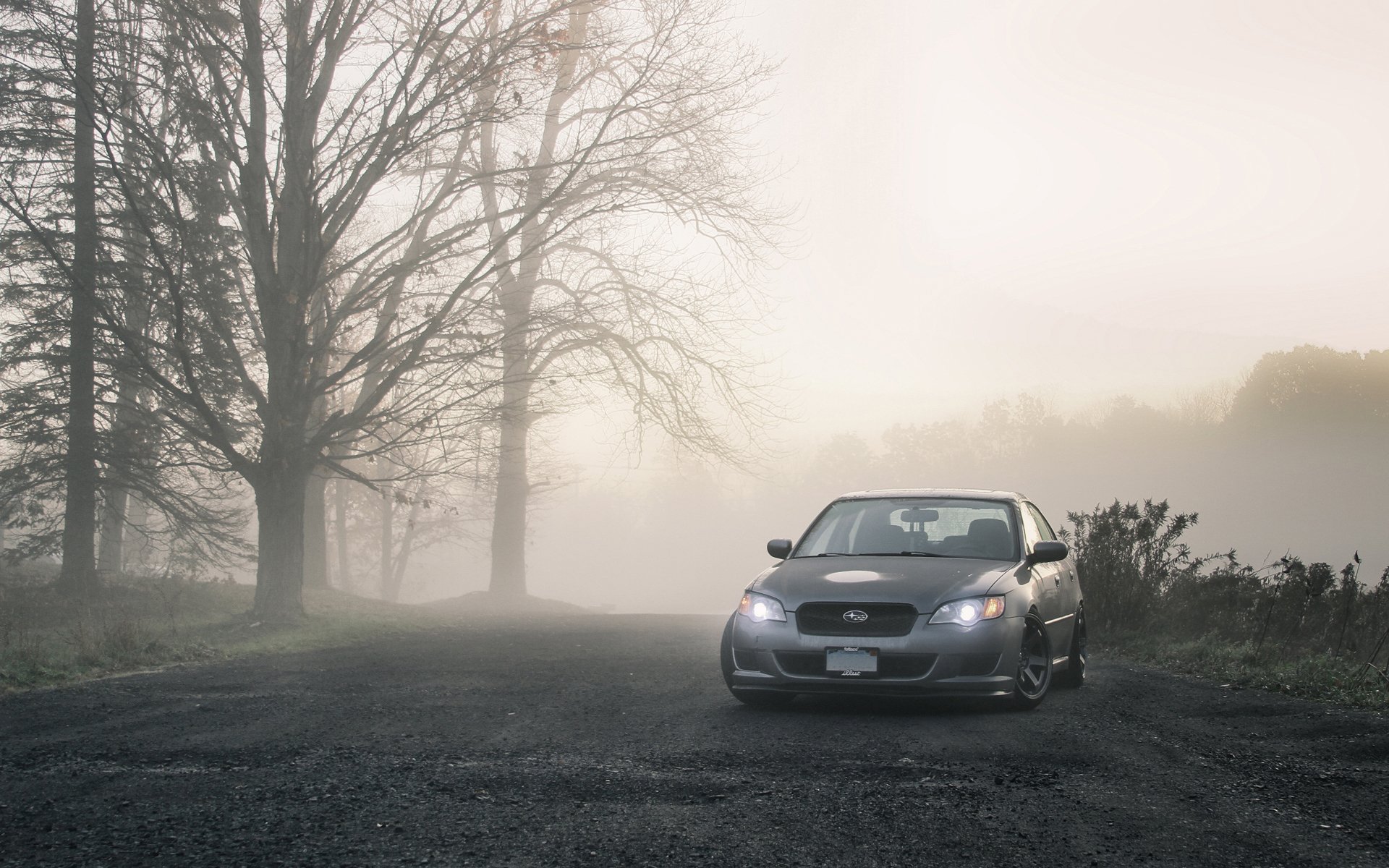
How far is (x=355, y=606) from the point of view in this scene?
70.4ft

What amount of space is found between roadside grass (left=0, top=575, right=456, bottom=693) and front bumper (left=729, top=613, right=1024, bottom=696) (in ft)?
21.7

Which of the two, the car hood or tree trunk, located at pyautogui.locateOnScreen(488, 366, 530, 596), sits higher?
tree trunk, located at pyautogui.locateOnScreen(488, 366, 530, 596)

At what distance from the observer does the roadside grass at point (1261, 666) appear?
9.28 meters

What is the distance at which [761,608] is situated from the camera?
27.0 ft

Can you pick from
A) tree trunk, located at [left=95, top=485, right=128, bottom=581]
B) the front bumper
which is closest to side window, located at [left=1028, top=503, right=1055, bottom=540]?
the front bumper

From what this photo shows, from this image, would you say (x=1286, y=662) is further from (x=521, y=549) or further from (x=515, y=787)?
(x=521, y=549)

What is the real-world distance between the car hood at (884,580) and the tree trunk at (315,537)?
18450 millimetres

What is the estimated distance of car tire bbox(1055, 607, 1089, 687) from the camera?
976 centimetres

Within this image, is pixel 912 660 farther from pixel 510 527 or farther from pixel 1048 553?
pixel 510 527

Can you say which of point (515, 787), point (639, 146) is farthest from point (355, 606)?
point (515, 787)

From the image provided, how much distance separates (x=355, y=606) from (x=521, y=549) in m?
8.45

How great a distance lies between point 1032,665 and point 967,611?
0.97 m

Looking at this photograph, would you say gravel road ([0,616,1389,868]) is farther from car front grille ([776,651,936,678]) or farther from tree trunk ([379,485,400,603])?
tree trunk ([379,485,400,603])

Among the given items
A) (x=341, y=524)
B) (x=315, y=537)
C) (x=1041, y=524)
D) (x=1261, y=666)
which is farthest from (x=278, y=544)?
(x=341, y=524)
